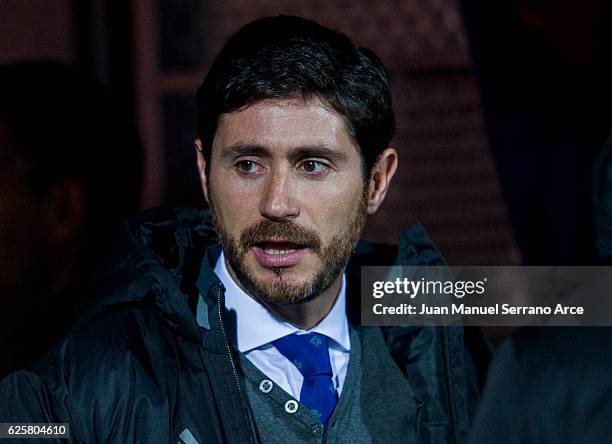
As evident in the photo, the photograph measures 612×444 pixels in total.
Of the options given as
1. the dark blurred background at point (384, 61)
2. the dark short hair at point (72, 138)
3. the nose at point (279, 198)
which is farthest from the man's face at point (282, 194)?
the dark blurred background at point (384, 61)

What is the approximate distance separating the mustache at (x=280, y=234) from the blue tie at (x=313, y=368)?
217 mm

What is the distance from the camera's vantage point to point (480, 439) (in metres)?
1.15

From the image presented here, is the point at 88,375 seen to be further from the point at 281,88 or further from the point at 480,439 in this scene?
the point at 480,439

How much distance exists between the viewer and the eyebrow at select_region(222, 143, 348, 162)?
5.69 ft

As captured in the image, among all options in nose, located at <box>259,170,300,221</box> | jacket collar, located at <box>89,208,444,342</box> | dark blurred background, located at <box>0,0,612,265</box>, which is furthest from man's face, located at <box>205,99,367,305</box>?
dark blurred background, located at <box>0,0,612,265</box>

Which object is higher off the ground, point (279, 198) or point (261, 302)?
point (279, 198)

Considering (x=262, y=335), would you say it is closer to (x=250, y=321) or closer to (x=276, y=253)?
(x=250, y=321)

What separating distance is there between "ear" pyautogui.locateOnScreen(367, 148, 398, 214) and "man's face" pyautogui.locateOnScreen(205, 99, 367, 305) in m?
0.13

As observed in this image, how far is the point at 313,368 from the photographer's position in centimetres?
183

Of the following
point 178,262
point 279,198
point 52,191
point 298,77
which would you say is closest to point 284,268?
point 279,198

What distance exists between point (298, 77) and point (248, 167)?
0.19 m

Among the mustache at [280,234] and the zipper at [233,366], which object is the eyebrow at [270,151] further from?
the zipper at [233,366]

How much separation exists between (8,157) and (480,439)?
5.34ft

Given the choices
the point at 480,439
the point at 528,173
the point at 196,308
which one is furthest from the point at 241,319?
the point at 528,173
